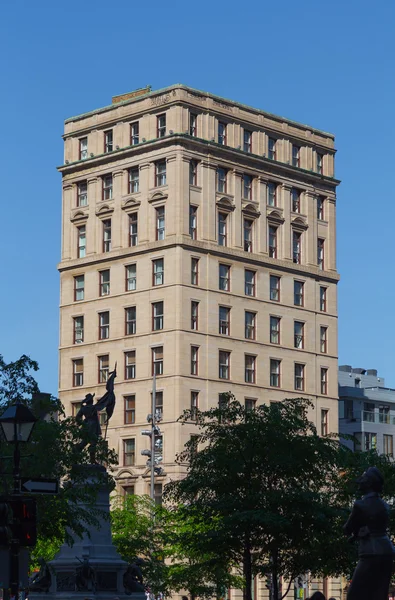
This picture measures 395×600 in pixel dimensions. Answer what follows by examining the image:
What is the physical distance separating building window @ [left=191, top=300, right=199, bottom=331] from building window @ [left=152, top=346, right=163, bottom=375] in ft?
9.57

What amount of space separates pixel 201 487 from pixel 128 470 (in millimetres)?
50740

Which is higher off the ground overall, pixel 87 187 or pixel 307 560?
pixel 87 187

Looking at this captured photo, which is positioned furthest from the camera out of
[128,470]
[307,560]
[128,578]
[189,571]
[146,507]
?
[128,470]

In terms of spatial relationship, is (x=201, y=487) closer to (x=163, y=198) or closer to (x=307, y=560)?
(x=307, y=560)

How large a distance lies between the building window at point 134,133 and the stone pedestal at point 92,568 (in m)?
65.1

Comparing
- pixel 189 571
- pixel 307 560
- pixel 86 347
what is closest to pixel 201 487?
pixel 307 560

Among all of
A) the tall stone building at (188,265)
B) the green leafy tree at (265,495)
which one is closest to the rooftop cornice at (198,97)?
the tall stone building at (188,265)

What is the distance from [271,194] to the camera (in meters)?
114

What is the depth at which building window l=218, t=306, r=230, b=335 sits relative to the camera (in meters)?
107

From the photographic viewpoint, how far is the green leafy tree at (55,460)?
1721 inches

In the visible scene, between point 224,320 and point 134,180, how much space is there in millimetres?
12948

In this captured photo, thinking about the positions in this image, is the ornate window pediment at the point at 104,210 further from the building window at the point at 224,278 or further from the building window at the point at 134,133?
the building window at the point at 224,278

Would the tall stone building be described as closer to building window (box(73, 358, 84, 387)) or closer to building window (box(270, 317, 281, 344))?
building window (box(270, 317, 281, 344))

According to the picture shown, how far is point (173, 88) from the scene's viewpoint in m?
107
